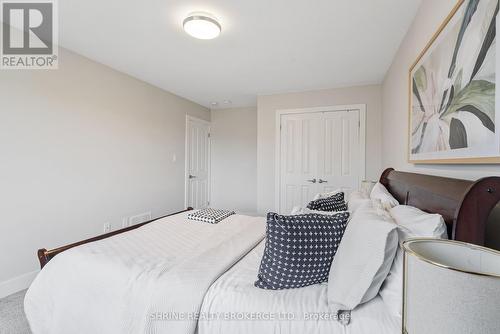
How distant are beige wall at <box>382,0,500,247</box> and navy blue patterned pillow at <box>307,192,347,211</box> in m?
0.61

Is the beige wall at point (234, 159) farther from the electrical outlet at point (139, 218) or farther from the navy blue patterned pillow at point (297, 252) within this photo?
the navy blue patterned pillow at point (297, 252)

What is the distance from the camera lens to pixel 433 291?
47 cm

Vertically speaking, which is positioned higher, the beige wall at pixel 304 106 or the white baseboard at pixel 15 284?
the beige wall at pixel 304 106

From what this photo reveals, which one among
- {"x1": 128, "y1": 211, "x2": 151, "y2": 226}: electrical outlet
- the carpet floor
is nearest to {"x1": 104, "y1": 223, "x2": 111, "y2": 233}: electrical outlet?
{"x1": 128, "y1": 211, "x2": 151, "y2": 226}: electrical outlet

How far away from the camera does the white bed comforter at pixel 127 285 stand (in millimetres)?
1074

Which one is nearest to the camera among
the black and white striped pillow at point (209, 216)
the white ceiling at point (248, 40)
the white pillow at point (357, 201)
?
the white pillow at point (357, 201)

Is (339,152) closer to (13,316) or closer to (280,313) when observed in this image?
(280,313)

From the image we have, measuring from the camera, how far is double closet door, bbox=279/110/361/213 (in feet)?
11.2

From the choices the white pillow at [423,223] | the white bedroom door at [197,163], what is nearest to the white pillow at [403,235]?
the white pillow at [423,223]

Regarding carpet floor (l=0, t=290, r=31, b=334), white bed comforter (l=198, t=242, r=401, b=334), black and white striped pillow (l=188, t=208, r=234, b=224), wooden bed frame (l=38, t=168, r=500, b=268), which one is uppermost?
wooden bed frame (l=38, t=168, r=500, b=268)

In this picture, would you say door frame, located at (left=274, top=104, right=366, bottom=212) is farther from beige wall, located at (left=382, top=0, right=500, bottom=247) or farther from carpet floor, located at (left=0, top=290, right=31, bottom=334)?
carpet floor, located at (left=0, top=290, right=31, bottom=334)

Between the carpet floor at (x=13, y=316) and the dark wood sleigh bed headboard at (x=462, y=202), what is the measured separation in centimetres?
260

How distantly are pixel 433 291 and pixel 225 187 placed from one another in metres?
4.59

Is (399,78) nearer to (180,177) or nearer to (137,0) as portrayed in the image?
(137,0)
